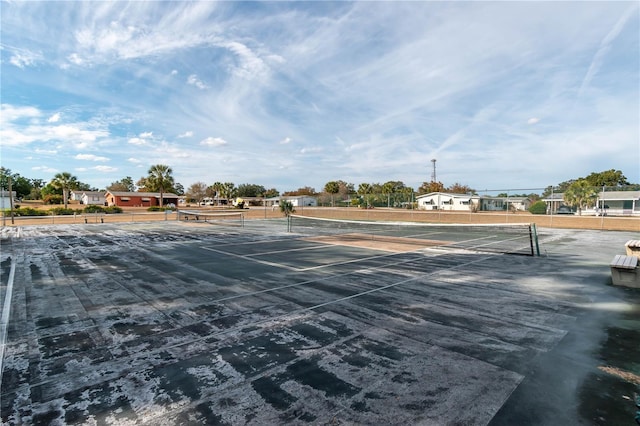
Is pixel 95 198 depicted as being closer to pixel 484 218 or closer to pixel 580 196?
pixel 484 218

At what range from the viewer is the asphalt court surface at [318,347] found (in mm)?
2998

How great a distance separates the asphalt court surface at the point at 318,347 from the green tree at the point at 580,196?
56.5ft

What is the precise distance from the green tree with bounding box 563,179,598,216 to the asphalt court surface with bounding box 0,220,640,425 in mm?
17219

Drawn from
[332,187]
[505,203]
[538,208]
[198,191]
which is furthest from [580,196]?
[198,191]

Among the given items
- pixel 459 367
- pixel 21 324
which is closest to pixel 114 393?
pixel 21 324

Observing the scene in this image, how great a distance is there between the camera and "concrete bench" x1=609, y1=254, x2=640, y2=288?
7113 mm

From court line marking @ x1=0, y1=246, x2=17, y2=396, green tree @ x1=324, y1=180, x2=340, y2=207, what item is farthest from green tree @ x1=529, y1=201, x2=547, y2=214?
green tree @ x1=324, y1=180, x2=340, y2=207

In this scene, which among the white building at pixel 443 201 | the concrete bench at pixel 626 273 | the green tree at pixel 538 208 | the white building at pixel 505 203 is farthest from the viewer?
the white building at pixel 443 201

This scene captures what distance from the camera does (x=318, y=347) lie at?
4297mm

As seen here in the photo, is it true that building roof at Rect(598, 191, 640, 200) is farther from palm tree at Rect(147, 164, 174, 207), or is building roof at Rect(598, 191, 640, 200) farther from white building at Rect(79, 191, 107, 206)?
white building at Rect(79, 191, 107, 206)

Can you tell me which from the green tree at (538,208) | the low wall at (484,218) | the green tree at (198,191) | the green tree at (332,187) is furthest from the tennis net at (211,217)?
the green tree at (198,191)

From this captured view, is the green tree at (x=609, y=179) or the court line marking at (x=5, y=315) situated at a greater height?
the green tree at (x=609, y=179)

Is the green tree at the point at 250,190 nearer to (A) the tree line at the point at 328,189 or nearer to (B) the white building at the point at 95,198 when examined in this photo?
(A) the tree line at the point at 328,189

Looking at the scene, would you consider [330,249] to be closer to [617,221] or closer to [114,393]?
[114,393]
